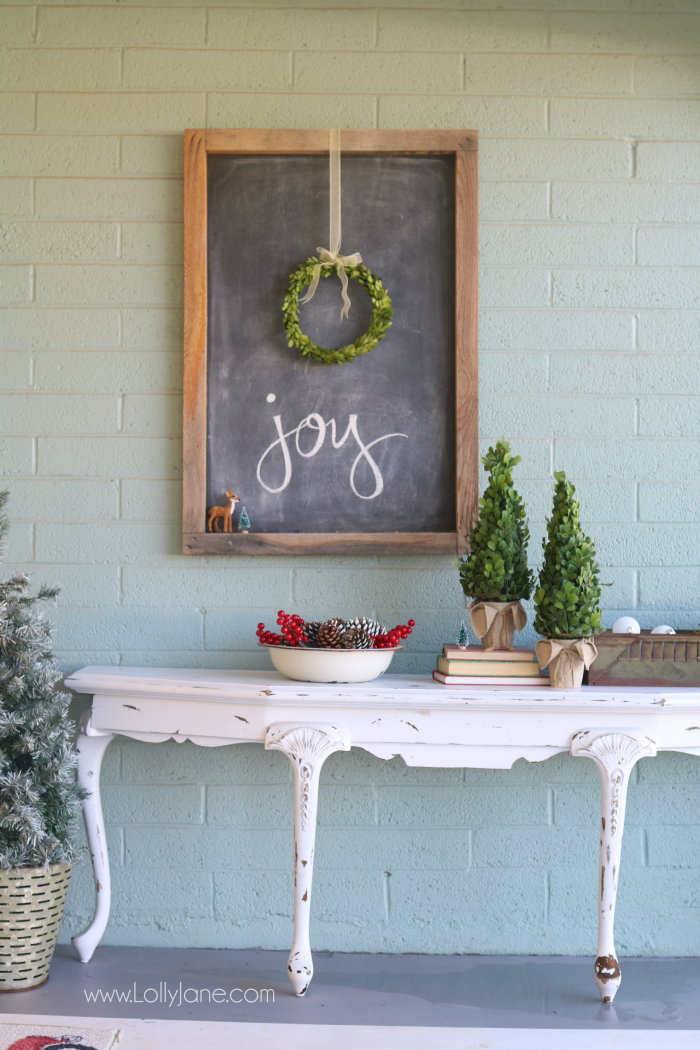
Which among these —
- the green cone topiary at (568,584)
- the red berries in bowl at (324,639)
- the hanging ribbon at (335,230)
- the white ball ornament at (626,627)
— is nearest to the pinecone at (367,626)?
the red berries in bowl at (324,639)

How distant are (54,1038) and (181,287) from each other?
189 centimetres

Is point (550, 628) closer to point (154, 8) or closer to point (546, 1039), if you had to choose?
point (546, 1039)

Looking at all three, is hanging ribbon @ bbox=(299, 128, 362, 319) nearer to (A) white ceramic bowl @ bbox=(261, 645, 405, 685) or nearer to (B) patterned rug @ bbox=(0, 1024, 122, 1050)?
(A) white ceramic bowl @ bbox=(261, 645, 405, 685)

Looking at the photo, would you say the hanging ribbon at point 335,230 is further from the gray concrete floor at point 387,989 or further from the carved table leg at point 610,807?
the gray concrete floor at point 387,989

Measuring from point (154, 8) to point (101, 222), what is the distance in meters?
0.63

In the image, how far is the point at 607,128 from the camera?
242cm

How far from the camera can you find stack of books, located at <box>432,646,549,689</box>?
206 centimetres

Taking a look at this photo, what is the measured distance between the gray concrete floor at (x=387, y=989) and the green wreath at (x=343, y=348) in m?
1.64

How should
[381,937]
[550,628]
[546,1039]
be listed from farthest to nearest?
[381,937], [550,628], [546,1039]

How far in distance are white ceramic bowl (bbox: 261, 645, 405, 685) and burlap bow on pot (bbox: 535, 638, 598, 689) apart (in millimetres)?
393

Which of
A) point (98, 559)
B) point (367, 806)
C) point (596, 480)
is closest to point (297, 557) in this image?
point (98, 559)

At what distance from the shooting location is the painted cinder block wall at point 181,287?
2396 mm

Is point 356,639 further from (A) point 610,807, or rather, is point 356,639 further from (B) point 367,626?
(A) point 610,807

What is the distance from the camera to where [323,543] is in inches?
92.8
